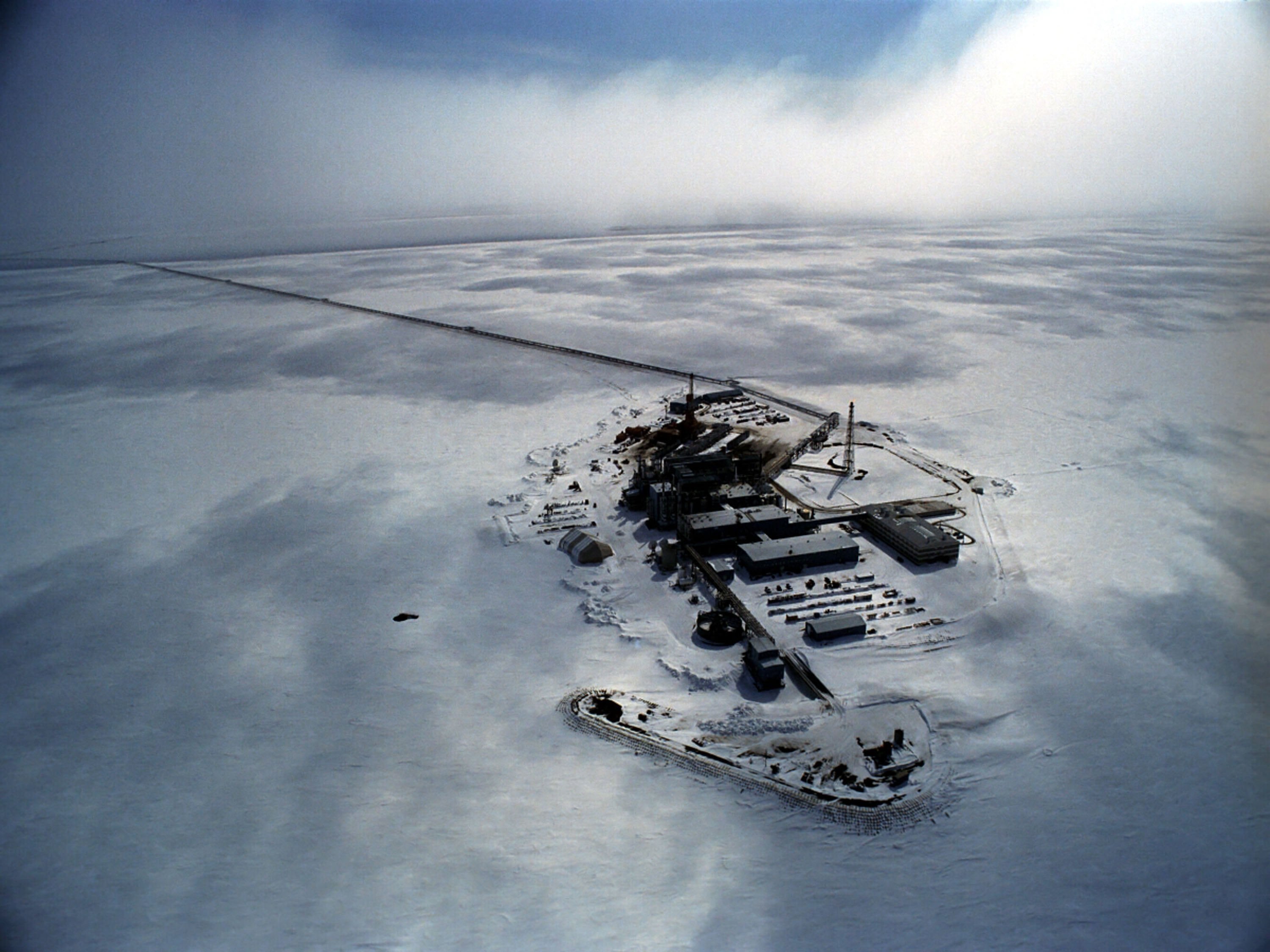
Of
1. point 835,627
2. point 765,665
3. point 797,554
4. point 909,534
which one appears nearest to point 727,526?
point 797,554

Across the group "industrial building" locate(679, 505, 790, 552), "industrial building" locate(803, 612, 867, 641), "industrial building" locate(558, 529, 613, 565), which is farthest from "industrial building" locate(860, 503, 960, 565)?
"industrial building" locate(558, 529, 613, 565)

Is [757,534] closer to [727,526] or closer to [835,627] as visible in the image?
[727,526]

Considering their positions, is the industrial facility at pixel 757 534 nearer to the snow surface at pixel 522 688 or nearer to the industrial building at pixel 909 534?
the industrial building at pixel 909 534

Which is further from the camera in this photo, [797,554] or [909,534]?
[909,534]

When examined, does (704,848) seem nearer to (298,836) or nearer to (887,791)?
(887,791)

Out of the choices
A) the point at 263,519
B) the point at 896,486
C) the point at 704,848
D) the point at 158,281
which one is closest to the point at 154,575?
the point at 263,519

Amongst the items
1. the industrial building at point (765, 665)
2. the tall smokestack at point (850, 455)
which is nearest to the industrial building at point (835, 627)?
the industrial building at point (765, 665)

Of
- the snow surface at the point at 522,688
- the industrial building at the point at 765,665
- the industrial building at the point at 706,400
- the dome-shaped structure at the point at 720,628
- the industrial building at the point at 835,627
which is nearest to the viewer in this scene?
the snow surface at the point at 522,688

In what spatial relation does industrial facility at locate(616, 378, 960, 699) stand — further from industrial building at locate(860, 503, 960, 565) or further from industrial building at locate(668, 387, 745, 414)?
industrial building at locate(668, 387, 745, 414)
